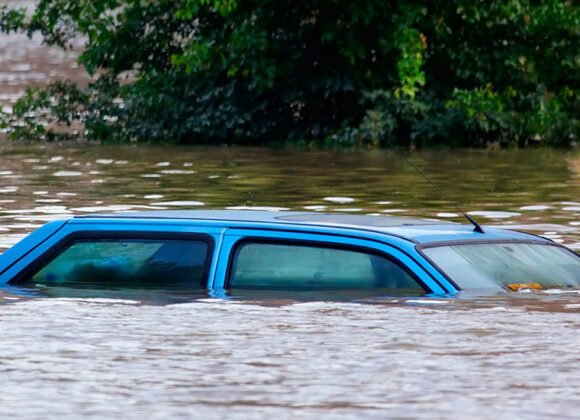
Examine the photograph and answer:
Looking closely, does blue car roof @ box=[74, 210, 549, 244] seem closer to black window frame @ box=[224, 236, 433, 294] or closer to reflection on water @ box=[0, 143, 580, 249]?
black window frame @ box=[224, 236, 433, 294]

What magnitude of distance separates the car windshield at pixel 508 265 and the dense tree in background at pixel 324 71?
718 inches

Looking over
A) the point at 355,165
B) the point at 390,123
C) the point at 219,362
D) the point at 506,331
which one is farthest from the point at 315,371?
the point at 390,123

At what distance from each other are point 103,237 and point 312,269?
105 cm

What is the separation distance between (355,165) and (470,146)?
14.0ft

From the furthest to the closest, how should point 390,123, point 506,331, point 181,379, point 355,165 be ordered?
point 390,123 < point 355,165 < point 506,331 < point 181,379

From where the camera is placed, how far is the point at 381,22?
2905 centimetres

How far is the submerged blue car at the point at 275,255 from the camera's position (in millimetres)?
8922

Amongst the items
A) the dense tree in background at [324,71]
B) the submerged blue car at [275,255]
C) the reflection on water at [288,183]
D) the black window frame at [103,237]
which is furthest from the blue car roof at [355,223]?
the dense tree in background at [324,71]

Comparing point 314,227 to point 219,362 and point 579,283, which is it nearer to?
point 219,362

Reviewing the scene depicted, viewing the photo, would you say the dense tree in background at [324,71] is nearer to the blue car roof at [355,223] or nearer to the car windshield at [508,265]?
the car windshield at [508,265]

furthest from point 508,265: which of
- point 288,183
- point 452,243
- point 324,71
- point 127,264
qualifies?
point 324,71

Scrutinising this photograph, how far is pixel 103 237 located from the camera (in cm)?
924

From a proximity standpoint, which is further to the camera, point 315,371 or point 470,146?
point 470,146

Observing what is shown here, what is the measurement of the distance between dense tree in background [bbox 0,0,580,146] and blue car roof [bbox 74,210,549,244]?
18366 millimetres
